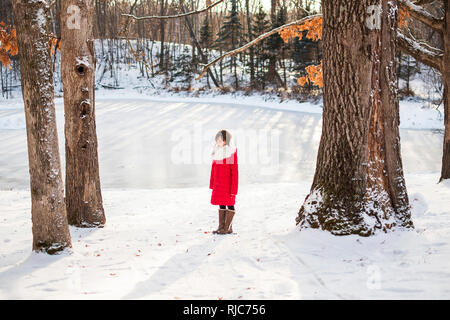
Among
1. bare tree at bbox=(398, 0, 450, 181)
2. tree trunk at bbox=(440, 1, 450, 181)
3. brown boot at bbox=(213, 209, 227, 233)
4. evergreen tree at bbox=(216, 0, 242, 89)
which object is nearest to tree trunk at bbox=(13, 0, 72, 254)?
brown boot at bbox=(213, 209, 227, 233)

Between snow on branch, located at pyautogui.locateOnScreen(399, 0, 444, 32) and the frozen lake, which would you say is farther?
the frozen lake

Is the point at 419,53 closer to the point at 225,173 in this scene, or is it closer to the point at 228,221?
the point at 225,173

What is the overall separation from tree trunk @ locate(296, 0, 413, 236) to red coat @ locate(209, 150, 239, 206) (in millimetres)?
1203

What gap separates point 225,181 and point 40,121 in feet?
8.31

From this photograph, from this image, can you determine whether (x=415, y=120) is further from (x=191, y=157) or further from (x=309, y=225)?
(x=309, y=225)

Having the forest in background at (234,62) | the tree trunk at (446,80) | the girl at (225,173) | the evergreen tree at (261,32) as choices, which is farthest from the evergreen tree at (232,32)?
the girl at (225,173)

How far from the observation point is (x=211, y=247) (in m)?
5.22

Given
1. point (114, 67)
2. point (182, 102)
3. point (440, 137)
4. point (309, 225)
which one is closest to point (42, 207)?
point (309, 225)

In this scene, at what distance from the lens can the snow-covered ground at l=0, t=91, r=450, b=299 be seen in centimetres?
375

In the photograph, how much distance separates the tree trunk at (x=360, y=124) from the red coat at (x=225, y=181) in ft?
3.95

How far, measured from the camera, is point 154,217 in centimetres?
723

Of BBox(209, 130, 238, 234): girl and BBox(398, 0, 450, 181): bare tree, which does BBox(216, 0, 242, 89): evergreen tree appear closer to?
BBox(398, 0, 450, 181): bare tree

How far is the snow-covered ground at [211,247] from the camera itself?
12.3 feet
